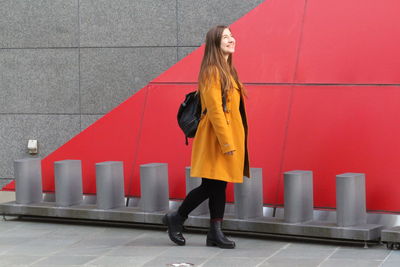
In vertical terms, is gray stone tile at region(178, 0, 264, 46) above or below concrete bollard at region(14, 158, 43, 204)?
above

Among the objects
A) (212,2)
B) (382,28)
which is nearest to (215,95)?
(382,28)

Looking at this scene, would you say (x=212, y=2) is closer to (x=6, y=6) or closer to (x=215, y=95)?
A: (x=6, y=6)

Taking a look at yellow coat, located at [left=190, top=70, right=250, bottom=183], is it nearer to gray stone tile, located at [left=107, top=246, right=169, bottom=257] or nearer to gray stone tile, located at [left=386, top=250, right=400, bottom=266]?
gray stone tile, located at [left=107, top=246, right=169, bottom=257]

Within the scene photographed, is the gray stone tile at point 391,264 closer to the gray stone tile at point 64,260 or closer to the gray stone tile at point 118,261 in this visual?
the gray stone tile at point 118,261

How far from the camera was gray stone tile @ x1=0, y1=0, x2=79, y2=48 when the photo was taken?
13.0 m

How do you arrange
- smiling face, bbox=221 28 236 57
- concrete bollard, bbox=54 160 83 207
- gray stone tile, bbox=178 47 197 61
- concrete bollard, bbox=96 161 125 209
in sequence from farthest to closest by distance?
1. gray stone tile, bbox=178 47 197 61
2. concrete bollard, bbox=54 160 83 207
3. concrete bollard, bbox=96 161 125 209
4. smiling face, bbox=221 28 236 57

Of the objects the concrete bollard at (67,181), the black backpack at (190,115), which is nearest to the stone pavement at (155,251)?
the concrete bollard at (67,181)

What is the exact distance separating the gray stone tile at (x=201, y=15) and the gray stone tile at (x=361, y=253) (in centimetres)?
531

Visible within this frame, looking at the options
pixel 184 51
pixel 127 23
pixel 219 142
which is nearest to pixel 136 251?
pixel 219 142

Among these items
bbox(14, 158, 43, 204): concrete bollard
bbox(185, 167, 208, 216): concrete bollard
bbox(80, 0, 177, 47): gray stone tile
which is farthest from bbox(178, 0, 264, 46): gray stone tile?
bbox(185, 167, 208, 216): concrete bollard

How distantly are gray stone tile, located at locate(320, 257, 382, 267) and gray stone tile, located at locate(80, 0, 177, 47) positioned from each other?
238 inches

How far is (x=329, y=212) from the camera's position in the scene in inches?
317

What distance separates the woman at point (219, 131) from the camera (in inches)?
292

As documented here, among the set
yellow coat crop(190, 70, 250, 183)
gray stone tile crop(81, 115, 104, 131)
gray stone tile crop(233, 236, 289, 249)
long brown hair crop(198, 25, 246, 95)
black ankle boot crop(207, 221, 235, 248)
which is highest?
long brown hair crop(198, 25, 246, 95)
